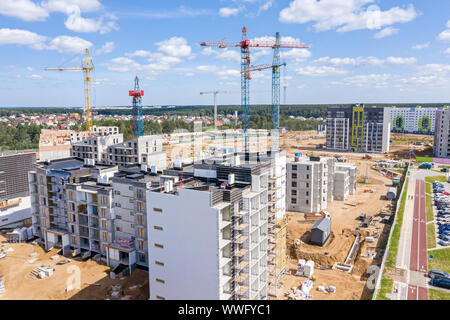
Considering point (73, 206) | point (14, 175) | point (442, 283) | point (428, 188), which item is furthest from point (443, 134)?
point (14, 175)

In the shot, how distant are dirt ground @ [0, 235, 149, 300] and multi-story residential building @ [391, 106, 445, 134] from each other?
163601 mm

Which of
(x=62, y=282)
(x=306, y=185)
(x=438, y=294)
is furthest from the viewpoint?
(x=306, y=185)

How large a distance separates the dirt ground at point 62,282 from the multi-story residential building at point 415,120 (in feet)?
537

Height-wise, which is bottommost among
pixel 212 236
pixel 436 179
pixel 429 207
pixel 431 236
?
pixel 431 236

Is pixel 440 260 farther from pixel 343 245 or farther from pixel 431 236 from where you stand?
pixel 343 245

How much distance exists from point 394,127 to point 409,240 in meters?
146

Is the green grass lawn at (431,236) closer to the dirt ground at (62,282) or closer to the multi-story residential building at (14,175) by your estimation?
the dirt ground at (62,282)

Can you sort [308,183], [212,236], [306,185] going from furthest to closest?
[306,185], [308,183], [212,236]

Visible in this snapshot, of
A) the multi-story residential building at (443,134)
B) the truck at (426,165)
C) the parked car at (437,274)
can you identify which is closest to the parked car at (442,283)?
the parked car at (437,274)

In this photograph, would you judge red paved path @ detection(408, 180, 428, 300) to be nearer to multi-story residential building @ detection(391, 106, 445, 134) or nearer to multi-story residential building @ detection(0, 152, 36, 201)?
multi-story residential building @ detection(0, 152, 36, 201)

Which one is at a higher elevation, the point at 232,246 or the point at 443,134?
the point at 443,134

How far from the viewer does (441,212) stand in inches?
1977

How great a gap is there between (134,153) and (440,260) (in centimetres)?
4314

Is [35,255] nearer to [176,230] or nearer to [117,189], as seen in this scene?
[117,189]
